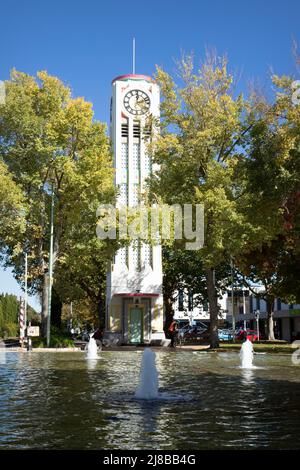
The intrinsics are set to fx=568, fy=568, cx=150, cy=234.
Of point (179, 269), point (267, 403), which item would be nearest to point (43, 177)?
point (179, 269)

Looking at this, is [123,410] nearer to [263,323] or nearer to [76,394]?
[76,394]

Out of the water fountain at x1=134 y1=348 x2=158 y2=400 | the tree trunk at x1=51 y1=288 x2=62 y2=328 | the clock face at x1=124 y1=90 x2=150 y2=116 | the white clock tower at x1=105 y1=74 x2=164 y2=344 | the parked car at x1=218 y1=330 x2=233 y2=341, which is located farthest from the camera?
the parked car at x1=218 y1=330 x2=233 y2=341

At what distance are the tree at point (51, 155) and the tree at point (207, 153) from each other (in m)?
3.94

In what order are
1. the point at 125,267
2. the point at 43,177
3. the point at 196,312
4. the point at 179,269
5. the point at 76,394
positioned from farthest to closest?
1. the point at 196,312
2. the point at 179,269
3. the point at 125,267
4. the point at 43,177
5. the point at 76,394

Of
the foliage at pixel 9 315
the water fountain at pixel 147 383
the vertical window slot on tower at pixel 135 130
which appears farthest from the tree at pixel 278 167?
the foliage at pixel 9 315

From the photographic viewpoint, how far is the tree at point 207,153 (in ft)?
94.6

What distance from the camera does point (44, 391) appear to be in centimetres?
1054

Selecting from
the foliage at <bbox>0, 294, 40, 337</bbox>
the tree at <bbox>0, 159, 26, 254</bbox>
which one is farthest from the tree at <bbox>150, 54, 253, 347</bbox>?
the foliage at <bbox>0, 294, 40, 337</bbox>

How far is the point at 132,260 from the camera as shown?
4697 cm

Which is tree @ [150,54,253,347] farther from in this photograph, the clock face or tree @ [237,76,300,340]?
the clock face

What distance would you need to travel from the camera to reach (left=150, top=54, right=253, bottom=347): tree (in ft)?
94.6

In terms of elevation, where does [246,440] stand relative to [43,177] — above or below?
below

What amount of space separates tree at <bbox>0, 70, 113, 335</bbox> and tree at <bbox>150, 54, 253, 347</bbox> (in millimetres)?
3936
